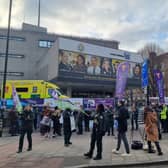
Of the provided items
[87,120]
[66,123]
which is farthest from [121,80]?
[87,120]

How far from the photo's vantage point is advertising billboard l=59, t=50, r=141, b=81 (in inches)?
1479

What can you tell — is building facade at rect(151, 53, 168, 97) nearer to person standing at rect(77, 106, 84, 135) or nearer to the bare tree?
the bare tree

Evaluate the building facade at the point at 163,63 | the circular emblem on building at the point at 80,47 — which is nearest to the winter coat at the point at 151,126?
the circular emblem on building at the point at 80,47

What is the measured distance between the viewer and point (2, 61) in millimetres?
55031

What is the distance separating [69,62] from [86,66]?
122 inches

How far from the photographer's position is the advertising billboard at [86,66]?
37.6 m

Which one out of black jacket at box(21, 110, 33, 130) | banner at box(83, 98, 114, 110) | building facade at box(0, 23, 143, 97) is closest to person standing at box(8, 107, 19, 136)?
banner at box(83, 98, 114, 110)

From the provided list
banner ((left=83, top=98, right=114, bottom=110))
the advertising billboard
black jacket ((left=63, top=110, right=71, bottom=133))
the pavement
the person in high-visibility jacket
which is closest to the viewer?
the pavement

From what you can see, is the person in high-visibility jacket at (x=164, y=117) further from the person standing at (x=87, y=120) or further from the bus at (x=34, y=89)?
the bus at (x=34, y=89)

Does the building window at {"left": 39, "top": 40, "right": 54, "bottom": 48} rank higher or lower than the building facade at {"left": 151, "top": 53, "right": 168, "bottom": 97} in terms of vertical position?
higher

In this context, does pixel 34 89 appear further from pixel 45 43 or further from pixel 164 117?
pixel 45 43

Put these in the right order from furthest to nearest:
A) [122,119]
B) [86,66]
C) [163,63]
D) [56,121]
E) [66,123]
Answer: [163,63] < [86,66] < [56,121] < [66,123] < [122,119]

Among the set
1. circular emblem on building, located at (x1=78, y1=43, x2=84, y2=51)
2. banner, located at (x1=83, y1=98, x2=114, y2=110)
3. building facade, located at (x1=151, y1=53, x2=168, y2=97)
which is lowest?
banner, located at (x1=83, y1=98, x2=114, y2=110)

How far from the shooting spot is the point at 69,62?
125ft
